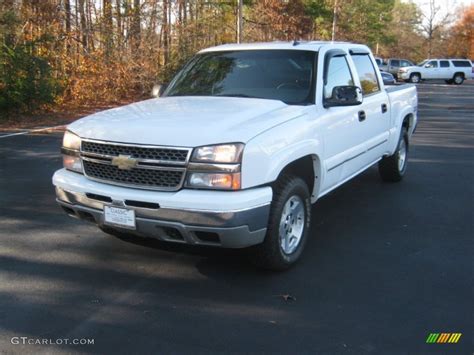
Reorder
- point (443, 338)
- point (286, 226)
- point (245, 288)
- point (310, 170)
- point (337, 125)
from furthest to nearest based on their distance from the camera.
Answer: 1. point (337, 125)
2. point (310, 170)
3. point (286, 226)
4. point (245, 288)
5. point (443, 338)

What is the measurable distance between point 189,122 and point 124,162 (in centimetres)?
55

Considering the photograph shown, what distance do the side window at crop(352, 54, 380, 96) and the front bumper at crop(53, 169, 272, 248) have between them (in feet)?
8.90

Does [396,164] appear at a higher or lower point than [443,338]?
higher

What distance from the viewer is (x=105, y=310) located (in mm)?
3549

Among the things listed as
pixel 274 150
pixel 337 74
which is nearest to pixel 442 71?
pixel 337 74

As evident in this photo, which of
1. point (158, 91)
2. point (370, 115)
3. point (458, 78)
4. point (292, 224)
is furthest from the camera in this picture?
point (458, 78)

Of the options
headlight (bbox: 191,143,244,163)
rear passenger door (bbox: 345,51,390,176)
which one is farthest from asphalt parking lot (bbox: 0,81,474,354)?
headlight (bbox: 191,143,244,163)

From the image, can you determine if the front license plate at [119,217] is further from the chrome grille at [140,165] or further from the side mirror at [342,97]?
the side mirror at [342,97]

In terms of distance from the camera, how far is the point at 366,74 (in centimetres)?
608

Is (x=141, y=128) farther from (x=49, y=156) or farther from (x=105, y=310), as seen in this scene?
(x=49, y=156)

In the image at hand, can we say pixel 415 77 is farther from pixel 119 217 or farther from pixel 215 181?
pixel 119 217

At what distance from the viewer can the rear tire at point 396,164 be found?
23.6ft

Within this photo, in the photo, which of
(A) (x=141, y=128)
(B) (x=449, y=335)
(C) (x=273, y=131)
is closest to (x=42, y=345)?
(A) (x=141, y=128)

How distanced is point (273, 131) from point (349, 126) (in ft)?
5.16
